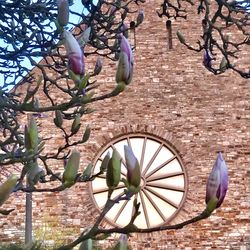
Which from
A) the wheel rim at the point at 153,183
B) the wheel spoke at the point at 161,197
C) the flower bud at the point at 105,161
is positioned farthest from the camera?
the wheel spoke at the point at 161,197

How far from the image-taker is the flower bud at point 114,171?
168cm

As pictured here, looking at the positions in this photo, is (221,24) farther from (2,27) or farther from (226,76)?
(2,27)

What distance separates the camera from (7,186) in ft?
4.98

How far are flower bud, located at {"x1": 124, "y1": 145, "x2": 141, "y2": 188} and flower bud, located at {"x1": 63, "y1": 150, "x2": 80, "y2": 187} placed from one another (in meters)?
0.14

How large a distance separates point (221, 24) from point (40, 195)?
4.39 metres

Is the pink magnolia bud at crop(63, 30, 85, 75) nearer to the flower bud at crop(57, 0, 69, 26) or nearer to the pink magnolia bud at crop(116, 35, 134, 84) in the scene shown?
the pink magnolia bud at crop(116, 35, 134, 84)

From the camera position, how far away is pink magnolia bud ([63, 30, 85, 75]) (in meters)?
1.85

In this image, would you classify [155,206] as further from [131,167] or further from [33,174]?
[131,167]

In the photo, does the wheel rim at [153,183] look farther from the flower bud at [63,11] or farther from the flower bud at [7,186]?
the flower bud at [7,186]

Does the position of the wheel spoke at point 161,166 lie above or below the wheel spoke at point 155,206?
above

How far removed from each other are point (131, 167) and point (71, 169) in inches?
7.2

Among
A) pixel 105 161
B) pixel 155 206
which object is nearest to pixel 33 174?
pixel 105 161

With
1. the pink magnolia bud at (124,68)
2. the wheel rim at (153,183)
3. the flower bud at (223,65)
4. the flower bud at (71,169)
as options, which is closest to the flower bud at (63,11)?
the pink magnolia bud at (124,68)

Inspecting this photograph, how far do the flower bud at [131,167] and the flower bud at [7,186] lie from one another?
301mm
